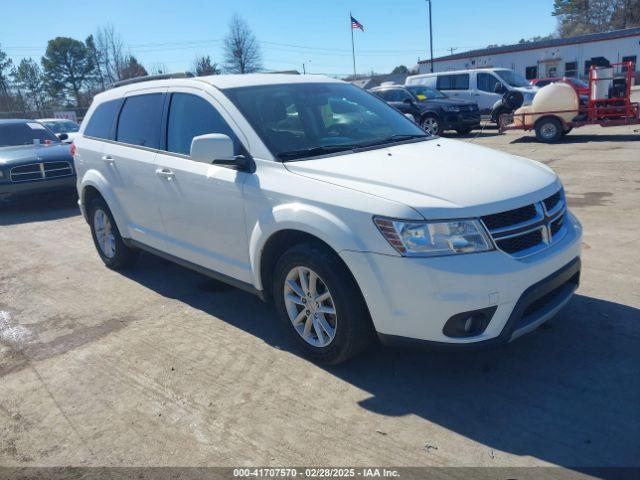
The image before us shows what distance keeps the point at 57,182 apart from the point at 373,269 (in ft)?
27.7

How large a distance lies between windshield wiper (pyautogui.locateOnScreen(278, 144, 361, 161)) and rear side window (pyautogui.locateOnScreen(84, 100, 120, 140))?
2618 mm

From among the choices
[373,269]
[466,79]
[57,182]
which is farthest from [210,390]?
[466,79]

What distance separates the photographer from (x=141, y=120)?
4.98 m

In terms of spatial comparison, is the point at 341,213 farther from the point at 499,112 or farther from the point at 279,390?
the point at 499,112

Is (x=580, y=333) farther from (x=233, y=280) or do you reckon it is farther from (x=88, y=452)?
(x=88, y=452)

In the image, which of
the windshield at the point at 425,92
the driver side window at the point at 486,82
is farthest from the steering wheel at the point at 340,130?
the driver side window at the point at 486,82

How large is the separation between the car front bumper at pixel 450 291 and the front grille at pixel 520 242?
0.07m

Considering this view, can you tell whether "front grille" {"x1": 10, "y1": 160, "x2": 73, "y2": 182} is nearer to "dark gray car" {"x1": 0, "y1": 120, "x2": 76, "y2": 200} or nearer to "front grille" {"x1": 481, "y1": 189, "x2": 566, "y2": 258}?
"dark gray car" {"x1": 0, "y1": 120, "x2": 76, "y2": 200}

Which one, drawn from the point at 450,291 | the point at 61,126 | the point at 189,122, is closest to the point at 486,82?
the point at 61,126

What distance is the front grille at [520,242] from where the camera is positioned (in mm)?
2996

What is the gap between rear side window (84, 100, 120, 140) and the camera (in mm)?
5496

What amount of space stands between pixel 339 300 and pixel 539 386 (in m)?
1.29

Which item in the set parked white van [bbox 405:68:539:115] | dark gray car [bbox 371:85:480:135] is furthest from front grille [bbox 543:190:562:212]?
parked white van [bbox 405:68:539:115]

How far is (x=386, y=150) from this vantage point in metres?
3.89
